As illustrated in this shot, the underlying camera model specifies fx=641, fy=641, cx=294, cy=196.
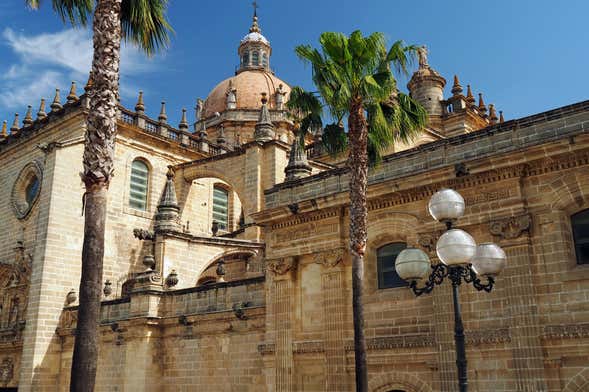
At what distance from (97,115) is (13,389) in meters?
21.8

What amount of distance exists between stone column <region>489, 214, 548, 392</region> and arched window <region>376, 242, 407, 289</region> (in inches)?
113

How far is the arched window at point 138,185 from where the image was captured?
30.2 meters

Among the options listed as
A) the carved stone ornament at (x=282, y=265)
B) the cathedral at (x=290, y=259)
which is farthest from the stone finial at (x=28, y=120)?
the carved stone ornament at (x=282, y=265)

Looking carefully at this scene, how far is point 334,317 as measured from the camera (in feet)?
55.1

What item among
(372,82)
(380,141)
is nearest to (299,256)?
(380,141)

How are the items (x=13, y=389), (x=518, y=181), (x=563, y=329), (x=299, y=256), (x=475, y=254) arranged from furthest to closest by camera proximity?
(x=13, y=389)
(x=299, y=256)
(x=518, y=181)
(x=563, y=329)
(x=475, y=254)

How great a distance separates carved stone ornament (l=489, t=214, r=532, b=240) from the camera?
13.9m

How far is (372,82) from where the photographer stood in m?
13.5

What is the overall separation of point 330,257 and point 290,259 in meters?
1.40

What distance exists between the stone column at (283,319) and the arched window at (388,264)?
2.60 m

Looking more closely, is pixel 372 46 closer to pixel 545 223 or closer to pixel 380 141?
pixel 380 141

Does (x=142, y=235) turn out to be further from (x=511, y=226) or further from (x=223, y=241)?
(x=511, y=226)

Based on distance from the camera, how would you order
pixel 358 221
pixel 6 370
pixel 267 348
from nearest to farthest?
1. pixel 358 221
2. pixel 267 348
3. pixel 6 370

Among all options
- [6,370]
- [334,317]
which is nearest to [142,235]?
[6,370]
